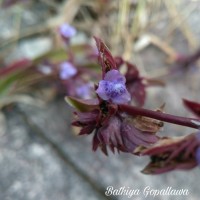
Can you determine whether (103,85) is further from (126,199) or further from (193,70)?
(193,70)

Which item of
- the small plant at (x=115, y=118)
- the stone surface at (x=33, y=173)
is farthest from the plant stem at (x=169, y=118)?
the stone surface at (x=33, y=173)

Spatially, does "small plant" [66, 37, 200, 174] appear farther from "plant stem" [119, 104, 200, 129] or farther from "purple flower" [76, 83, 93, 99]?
"purple flower" [76, 83, 93, 99]

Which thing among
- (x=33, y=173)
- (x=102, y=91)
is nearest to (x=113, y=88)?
(x=102, y=91)

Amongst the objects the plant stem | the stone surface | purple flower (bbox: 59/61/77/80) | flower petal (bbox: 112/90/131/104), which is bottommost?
the stone surface

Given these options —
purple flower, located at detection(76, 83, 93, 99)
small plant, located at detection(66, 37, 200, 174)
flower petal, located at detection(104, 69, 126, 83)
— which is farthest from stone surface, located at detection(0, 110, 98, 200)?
flower petal, located at detection(104, 69, 126, 83)

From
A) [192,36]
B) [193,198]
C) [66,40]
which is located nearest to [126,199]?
[193,198]

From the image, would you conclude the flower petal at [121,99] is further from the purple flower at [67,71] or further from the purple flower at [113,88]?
the purple flower at [67,71]

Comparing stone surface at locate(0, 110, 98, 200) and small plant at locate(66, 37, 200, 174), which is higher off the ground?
small plant at locate(66, 37, 200, 174)

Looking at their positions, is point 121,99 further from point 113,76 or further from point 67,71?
point 67,71

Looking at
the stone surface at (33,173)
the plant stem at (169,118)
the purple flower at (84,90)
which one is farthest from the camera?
the purple flower at (84,90)
